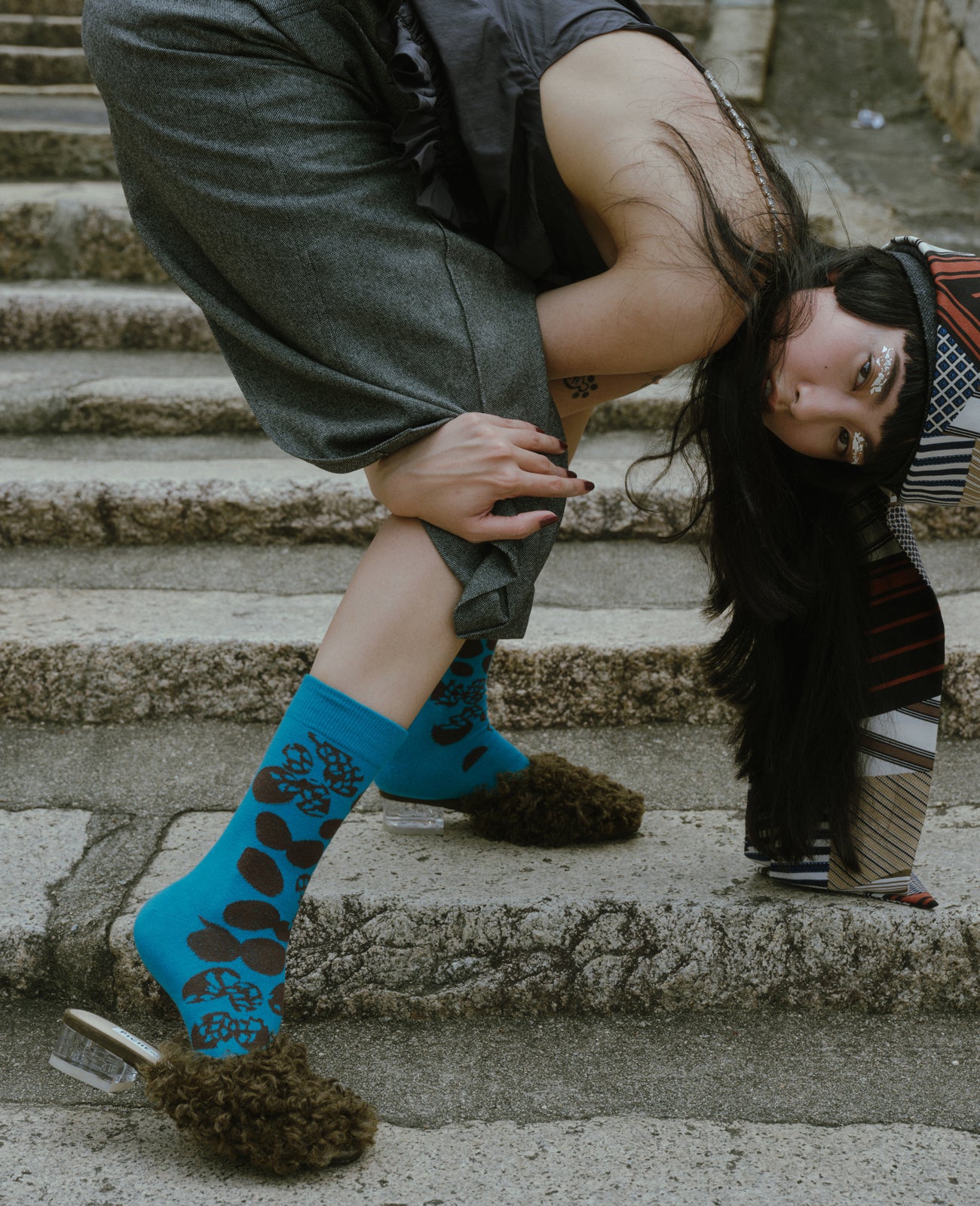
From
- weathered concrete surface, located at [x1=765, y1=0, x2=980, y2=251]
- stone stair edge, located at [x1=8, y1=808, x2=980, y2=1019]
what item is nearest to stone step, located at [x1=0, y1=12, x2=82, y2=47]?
weathered concrete surface, located at [x1=765, y1=0, x2=980, y2=251]

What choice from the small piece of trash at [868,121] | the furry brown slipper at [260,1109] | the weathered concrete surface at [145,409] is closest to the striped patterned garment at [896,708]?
the furry brown slipper at [260,1109]

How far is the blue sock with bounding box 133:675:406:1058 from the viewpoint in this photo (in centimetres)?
98

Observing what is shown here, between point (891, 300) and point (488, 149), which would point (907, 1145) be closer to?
point (891, 300)

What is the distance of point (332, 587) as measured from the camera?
1859 millimetres

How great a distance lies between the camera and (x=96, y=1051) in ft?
3.35

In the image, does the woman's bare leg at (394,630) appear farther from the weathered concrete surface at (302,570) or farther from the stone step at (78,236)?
the stone step at (78,236)

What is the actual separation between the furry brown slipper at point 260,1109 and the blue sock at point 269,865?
0.03 metres

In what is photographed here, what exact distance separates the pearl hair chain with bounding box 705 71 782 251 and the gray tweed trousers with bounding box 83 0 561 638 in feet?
0.77

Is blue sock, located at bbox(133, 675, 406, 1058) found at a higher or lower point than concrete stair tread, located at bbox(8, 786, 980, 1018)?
higher

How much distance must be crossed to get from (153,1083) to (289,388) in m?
0.63

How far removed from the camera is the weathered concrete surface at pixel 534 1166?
0.94 metres

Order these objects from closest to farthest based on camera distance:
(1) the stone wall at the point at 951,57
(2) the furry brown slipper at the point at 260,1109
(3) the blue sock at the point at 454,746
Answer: (2) the furry brown slipper at the point at 260,1109 < (3) the blue sock at the point at 454,746 < (1) the stone wall at the point at 951,57

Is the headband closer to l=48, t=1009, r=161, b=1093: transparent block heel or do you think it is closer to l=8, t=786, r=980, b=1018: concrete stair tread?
l=8, t=786, r=980, b=1018: concrete stair tread

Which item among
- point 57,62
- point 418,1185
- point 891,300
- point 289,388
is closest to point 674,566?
point 891,300
